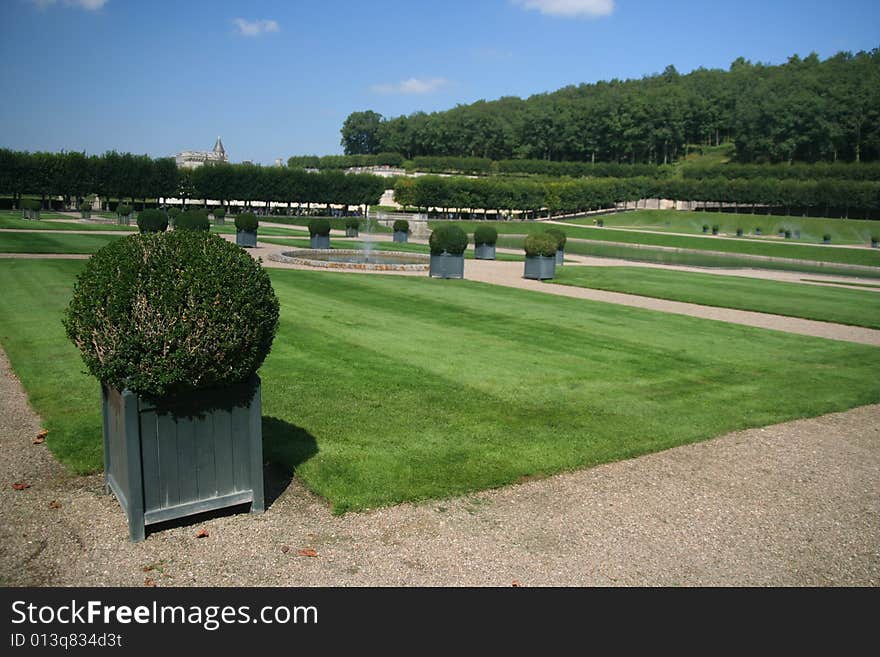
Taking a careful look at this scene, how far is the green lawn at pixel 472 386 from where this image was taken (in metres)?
7.02

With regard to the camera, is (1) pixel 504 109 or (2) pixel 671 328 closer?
(2) pixel 671 328

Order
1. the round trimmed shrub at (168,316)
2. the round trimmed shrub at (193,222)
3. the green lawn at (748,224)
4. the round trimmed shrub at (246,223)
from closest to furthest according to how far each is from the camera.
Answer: the round trimmed shrub at (168,316) < the round trimmed shrub at (193,222) < the round trimmed shrub at (246,223) < the green lawn at (748,224)

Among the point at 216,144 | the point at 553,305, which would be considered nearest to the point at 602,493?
the point at 553,305

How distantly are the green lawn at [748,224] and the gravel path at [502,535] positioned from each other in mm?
63626

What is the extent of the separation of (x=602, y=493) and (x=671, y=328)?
954 cm

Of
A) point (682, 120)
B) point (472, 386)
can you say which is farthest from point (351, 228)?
point (682, 120)

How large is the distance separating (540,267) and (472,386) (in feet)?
47.3

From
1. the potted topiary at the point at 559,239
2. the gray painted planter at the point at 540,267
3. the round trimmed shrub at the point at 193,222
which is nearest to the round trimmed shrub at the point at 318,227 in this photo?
the round trimmed shrub at the point at 193,222

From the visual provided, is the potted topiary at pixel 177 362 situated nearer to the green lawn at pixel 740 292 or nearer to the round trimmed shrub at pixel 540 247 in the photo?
the green lawn at pixel 740 292

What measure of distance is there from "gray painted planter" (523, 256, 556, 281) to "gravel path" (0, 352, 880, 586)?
1660cm

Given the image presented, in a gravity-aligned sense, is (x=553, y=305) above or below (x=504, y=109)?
below

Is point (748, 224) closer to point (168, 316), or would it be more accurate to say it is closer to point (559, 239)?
→ point (559, 239)

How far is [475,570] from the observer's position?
16.4 feet
